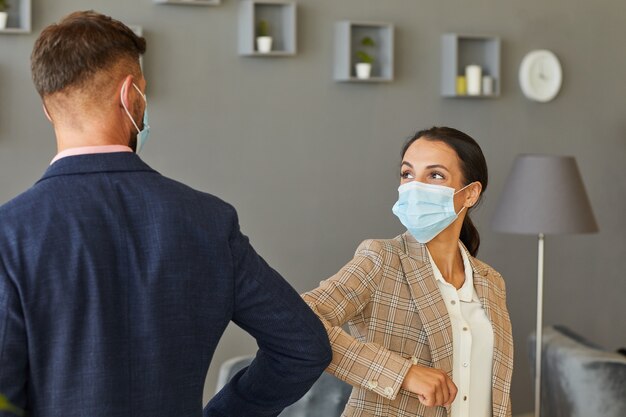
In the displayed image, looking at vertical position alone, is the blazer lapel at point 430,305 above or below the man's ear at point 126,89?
below

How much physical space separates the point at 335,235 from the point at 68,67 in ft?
9.32

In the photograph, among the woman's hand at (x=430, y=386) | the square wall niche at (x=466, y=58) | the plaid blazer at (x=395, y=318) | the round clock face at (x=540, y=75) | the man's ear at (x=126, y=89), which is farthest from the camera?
the round clock face at (x=540, y=75)

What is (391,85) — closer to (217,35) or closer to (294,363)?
(217,35)

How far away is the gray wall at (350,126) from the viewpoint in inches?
143

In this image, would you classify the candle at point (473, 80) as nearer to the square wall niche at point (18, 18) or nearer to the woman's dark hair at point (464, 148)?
the square wall niche at point (18, 18)

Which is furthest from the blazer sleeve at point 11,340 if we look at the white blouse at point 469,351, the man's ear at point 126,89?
the white blouse at point 469,351

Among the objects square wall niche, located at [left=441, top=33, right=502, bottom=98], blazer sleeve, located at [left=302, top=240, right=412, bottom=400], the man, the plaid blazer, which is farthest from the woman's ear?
square wall niche, located at [left=441, top=33, right=502, bottom=98]

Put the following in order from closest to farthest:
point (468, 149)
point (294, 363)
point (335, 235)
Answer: point (294, 363), point (468, 149), point (335, 235)

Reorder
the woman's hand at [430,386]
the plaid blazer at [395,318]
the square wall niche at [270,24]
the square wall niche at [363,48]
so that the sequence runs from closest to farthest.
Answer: the woman's hand at [430,386] < the plaid blazer at [395,318] < the square wall niche at [270,24] < the square wall niche at [363,48]

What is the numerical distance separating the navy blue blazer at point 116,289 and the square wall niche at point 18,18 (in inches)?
85.5

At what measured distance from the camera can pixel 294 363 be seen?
1521 mm

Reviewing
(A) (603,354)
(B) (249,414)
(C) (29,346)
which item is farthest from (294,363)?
(A) (603,354)

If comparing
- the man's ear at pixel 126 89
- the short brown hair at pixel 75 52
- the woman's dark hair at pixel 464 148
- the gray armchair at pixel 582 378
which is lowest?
the gray armchair at pixel 582 378

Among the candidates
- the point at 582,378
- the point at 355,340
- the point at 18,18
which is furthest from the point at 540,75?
the point at 355,340
